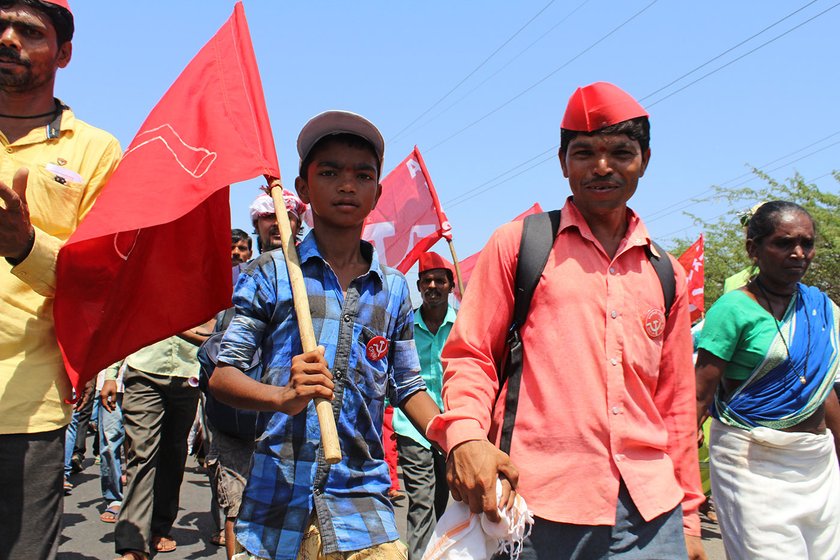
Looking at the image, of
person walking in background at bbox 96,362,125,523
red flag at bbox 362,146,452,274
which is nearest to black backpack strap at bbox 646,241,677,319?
red flag at bbox 362,146,452,274

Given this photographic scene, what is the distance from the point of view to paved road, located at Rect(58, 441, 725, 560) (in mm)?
6484

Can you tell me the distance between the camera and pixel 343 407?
113 inches

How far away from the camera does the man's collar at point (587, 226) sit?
2711 millimetres

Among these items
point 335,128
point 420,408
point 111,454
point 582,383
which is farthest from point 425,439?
point 111,454

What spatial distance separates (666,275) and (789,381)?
6.54ft

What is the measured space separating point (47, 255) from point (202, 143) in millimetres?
708

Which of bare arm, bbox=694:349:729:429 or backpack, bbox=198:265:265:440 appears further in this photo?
backpack, bbox=198:265:265:440

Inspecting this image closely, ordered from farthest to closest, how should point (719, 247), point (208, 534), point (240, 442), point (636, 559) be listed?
point (719, 247)
point (208, 534)
point (240, 442)
point (636, 559)

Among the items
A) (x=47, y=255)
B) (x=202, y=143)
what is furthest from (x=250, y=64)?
(x=47, y=255)

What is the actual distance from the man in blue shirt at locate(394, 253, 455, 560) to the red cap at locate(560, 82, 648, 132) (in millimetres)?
3123

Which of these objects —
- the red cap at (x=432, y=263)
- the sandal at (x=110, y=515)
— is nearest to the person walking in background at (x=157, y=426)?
the sandal at (x=110, y=515)

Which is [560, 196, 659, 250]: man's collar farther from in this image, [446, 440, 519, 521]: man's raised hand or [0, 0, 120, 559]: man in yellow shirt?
[0, 0, 120, 559]: man in yellow shirt

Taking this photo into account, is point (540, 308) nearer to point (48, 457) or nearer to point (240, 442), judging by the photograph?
point (48, 457)

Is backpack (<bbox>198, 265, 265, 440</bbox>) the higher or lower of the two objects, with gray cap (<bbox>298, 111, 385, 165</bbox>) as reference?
lower
